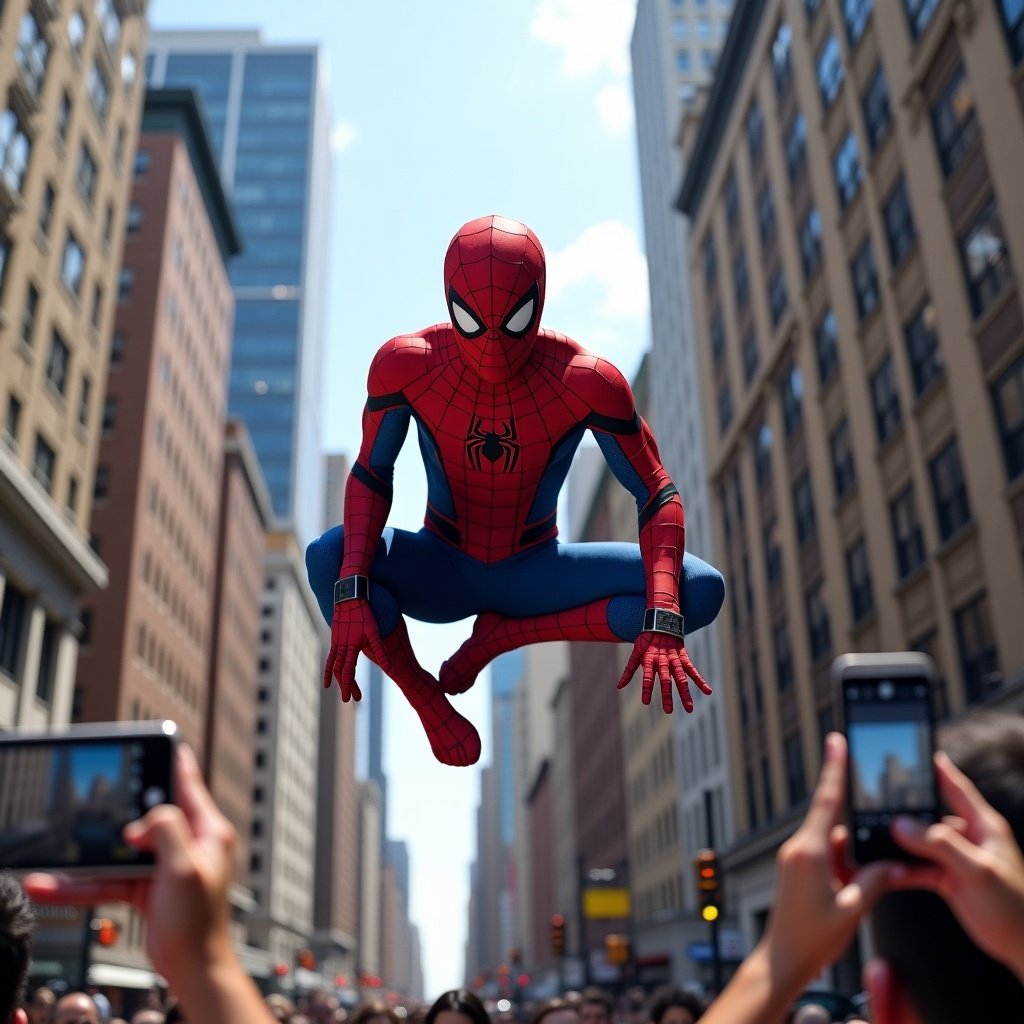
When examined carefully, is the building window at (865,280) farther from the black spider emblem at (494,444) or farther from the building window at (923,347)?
the black spider emblem at (494,444)

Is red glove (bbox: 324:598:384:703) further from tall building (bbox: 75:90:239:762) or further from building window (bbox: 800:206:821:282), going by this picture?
tall building (bbox: 75:90:239:762)

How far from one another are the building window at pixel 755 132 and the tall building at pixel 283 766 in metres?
64.2

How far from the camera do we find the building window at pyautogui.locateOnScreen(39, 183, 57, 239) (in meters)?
31.1

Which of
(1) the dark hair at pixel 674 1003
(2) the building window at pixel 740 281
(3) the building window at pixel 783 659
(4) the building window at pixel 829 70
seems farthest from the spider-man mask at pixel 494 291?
(2) the building window at pixel 740 281

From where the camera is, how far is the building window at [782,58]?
119 ft

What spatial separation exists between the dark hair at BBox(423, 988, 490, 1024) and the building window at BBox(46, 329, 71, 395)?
93.7 ft

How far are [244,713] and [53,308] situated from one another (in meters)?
51.5

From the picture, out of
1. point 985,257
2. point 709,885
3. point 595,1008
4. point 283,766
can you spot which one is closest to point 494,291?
point 595,1008

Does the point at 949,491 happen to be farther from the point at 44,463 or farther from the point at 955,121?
the point at 44,463

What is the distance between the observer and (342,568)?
18.8ft

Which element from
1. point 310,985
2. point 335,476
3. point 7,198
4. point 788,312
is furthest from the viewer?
point 335,476

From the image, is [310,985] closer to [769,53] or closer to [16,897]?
[769,53]

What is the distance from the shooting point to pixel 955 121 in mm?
23844

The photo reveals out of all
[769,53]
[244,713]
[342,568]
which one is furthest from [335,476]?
[342,568]
